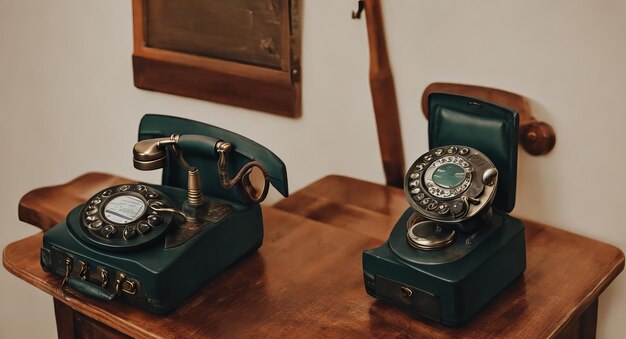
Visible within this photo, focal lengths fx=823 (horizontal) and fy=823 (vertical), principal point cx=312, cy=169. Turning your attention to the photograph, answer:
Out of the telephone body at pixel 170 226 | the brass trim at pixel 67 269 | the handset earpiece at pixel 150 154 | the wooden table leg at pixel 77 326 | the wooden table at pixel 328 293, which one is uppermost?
the handset earpiece at pixel 150 154

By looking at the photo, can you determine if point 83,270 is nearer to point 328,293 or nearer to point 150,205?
point 150,205

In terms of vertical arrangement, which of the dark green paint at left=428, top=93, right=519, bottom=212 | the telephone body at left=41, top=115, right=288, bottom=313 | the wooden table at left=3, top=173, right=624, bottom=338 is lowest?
the wooden table at left=3, top=173, right=624, bottom=338

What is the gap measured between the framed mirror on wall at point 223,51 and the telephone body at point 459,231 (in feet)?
1.71

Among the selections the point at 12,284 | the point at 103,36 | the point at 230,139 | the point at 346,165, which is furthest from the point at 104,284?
the point at 12,284

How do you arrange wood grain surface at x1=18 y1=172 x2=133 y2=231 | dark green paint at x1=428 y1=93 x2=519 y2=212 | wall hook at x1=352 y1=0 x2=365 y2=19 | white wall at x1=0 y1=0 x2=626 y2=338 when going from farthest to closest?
wood grain surface at x1=18 y1=172 x2=133 y2=231
wall hook at x1=352 y1=0 x2=365 y2=19
white wall at x1=0 y1=0 x2=626 y2=338
dark green paint at x1=428 y1=93 x2=519 y2=212

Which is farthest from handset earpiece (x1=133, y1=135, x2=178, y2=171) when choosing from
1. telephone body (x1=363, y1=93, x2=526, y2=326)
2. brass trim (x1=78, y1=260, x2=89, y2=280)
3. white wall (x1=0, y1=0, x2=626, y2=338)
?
white wall (x1=0, y1=0, x2=626, y2=338)

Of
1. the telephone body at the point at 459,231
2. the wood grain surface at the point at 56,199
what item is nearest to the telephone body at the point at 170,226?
the telephone body at the point at 459,231

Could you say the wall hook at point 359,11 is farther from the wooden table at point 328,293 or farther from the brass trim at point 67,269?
the brass trim at point 67,269

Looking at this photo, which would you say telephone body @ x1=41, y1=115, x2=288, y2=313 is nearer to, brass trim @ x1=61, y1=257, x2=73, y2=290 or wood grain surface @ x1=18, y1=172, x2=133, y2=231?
brass trim @ x1=61, y1=257, x2=73, y2=290

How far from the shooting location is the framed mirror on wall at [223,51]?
1.74m

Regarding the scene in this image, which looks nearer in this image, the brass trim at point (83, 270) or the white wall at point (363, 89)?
the brass trim at point (83, 270)

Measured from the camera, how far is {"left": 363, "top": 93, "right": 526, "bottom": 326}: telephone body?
1171 millimetres

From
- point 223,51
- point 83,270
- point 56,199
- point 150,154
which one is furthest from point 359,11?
point 56,199

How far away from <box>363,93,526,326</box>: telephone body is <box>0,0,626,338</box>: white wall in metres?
0.22
